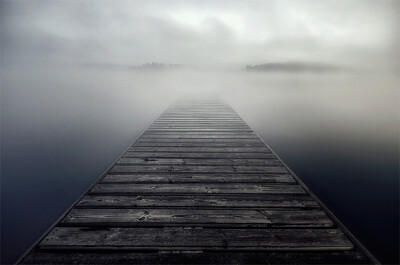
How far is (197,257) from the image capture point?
6.49 feet

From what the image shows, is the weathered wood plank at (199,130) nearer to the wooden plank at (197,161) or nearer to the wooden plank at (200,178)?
the wooden plank at (197,161)

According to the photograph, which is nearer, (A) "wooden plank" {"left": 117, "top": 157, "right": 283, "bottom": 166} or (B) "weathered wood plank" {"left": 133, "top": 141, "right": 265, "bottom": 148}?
(A) "wooden plank" {"left": 117, "top": 157, "right": 283, "bottom": 166}

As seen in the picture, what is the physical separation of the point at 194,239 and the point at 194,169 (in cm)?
158

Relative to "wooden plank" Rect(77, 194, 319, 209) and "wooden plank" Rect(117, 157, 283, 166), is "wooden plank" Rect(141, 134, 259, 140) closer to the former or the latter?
"wooden plank" Rect(117, 157, 283, 166)

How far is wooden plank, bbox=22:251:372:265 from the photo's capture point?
193cm

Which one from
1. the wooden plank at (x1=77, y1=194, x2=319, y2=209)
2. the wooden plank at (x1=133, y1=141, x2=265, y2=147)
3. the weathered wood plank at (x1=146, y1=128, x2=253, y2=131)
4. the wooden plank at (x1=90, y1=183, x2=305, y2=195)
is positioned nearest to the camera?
the wooden plank at (x1=77, y1=194, x2=319, y2=209)

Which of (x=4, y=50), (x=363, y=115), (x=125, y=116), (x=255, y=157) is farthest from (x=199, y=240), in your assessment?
(x=4, y=50)

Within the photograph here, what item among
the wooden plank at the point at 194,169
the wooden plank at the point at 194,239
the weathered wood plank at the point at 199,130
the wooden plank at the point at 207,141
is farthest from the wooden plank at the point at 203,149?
the wooden plank at the point at 194,239

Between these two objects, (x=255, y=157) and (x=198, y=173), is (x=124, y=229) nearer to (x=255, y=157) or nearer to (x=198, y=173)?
(x=198, y=173)

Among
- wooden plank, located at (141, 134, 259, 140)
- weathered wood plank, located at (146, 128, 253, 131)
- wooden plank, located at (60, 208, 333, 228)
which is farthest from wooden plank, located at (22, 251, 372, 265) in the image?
weathered wood plank, located at (146, 128, 253, 131)

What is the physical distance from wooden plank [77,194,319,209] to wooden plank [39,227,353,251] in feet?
1.32

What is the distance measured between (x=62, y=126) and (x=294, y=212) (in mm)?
12682

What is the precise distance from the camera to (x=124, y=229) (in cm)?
229

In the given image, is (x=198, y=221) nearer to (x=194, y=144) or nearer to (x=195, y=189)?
(x=195, y=189)
